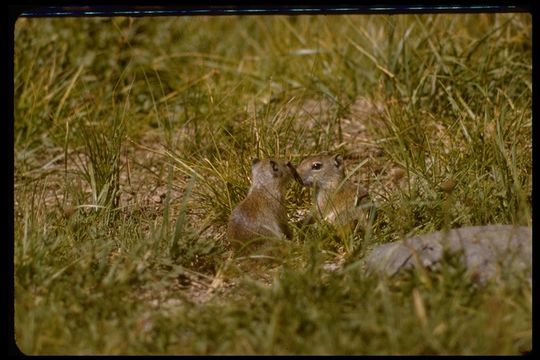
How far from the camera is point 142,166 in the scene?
24.4 feet

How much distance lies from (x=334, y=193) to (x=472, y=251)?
55.9 inches

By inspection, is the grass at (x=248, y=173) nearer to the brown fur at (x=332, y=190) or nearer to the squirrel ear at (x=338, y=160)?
the brown fur at (x=332, y=190)

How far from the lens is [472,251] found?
537 cm

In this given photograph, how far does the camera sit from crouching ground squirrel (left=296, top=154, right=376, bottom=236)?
6586 millimetres

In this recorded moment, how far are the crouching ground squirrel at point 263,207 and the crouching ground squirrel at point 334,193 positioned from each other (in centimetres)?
20

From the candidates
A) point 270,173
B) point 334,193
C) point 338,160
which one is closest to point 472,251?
point 334,193

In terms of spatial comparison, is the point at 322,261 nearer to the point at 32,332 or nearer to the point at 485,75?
the point at 32,332

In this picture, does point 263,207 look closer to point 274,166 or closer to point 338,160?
point 274,166

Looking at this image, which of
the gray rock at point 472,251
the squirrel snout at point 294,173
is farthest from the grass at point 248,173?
the squirrel snout at point 294,173

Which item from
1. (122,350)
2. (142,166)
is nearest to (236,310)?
(122,350)

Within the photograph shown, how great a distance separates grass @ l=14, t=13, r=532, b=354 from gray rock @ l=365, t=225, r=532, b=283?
0.13m

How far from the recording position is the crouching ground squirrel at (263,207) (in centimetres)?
623

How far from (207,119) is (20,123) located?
1.92 m

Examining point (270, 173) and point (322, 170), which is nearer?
point (270, 173)
